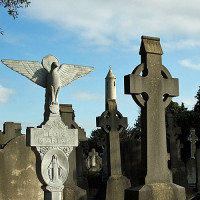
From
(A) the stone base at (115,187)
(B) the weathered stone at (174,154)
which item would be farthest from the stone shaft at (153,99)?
(B) the weathered stone at (174,154)

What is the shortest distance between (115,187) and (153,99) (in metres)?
4.20

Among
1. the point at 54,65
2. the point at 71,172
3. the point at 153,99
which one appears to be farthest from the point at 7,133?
the point at 153,99

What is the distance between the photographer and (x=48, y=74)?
7773 millimetres

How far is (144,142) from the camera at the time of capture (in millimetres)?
7352

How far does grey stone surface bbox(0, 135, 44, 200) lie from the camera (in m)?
8.21

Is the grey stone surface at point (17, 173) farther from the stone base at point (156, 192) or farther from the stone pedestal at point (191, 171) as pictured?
the stone pedestal at point (191, 171)

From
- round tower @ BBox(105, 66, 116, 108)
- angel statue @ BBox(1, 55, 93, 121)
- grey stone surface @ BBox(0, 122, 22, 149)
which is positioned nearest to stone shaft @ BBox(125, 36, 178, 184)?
angel statue @ BBox(1, 55, 93, 121)

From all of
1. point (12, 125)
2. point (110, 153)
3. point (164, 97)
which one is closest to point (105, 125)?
point (110, 153)

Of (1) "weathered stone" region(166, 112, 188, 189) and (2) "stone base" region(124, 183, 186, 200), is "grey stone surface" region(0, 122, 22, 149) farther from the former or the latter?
(1) "weathered stone" region(166, 112, 188, 189)

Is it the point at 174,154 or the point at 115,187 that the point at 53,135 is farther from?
the point at 174,154

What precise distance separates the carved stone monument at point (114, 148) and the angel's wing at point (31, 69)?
3796 mm

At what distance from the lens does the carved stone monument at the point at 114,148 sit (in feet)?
36.1

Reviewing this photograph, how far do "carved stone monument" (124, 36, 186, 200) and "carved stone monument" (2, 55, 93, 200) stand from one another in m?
1.25

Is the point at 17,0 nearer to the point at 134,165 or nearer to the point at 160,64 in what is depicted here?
the point at 160,64
